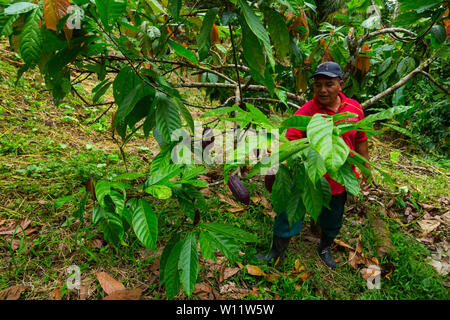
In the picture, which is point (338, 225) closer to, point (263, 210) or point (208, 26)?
point (263, 210)

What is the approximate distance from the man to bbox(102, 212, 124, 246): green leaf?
0.90 m

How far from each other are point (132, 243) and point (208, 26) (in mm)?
1156

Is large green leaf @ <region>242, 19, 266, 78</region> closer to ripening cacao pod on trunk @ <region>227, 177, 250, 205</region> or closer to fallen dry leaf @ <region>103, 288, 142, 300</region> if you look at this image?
ripening cacao pod on trunk @ <region>227, 177, 250, 205</region>

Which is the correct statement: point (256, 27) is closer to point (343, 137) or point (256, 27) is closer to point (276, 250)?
point (343, 137)

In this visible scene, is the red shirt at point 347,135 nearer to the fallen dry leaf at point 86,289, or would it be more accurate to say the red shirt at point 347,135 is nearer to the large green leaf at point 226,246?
the large green leaf at point 226,246

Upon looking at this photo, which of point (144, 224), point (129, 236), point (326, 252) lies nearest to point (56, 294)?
point (129, 236)

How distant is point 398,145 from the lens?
3834 millimetres

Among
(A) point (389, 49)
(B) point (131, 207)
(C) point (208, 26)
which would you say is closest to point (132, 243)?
(B) point (131, 207)

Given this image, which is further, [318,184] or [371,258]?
[371,258]

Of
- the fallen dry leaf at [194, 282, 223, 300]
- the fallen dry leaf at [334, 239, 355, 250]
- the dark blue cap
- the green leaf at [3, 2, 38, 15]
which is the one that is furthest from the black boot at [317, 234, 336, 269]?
the green leaf at [3, 2, 38, 15]

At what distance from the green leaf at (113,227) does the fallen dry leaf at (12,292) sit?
0.65 m

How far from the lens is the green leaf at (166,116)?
719mm

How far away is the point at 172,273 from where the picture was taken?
764mm

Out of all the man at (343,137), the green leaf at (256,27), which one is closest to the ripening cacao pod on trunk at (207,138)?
the man at (343,137)
